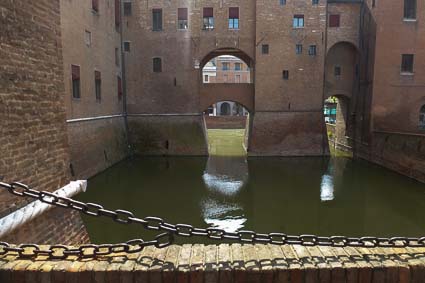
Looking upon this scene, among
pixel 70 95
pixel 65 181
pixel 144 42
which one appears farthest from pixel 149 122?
pixel 65 181

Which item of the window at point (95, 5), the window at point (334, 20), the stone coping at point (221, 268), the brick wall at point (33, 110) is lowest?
the stone coping at point (221, 268)

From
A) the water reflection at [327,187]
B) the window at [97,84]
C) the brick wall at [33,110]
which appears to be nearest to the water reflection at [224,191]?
the water reflection at [327,187]

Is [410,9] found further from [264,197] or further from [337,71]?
[264,197]

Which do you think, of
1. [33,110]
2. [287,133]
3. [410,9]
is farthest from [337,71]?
[33,110]

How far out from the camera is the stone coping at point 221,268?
88.7 inches

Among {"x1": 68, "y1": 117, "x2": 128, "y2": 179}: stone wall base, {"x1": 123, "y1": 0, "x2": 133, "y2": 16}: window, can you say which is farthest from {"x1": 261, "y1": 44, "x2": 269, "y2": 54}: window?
{"x1": 68, "y1": 117, "x2": 128, "y2": 179}: stone wall base

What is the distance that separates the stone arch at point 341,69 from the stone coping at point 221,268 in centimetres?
2176

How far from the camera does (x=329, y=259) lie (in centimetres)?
240

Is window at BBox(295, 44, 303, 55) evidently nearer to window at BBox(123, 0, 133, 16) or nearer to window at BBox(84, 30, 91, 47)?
window at BBox(123, 0, 133, 16)

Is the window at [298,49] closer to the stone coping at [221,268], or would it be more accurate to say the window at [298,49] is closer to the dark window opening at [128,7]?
the dark window opening at [128,7]

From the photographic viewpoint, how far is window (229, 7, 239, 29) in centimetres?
2136

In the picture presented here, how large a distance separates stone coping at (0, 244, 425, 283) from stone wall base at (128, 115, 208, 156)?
19.5 meters

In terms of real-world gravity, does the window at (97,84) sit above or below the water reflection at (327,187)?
above

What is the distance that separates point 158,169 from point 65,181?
42.4 feet
